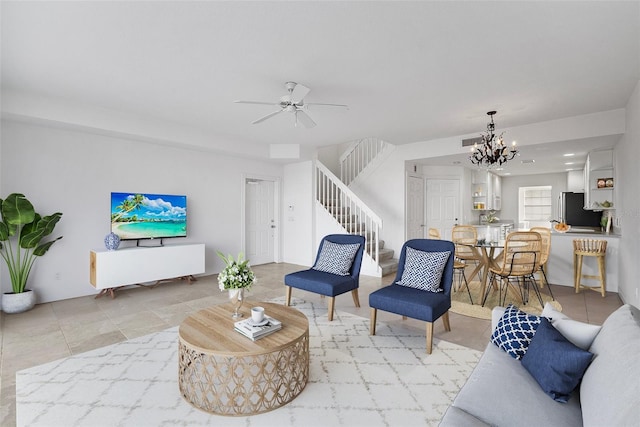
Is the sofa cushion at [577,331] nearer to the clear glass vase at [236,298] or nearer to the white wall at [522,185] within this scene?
the clear glass vase at [236,298]

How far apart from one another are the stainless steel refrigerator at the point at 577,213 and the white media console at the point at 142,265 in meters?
7.64

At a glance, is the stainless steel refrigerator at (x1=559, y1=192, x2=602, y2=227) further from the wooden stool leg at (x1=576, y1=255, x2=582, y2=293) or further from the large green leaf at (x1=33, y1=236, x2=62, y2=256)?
the large green leaf at (x1=33, y1=236, x2=62, y2=256)

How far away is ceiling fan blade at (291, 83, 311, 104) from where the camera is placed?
10.1 feet

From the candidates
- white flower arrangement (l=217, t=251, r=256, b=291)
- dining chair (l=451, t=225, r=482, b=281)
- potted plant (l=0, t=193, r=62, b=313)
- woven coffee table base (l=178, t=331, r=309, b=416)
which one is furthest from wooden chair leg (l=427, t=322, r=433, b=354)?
potted plant (l=0, t=193, r=62, b=313)

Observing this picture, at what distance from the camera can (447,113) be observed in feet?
14.5

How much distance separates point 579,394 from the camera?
1.49 meters

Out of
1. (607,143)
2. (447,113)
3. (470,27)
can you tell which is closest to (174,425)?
(470,27)

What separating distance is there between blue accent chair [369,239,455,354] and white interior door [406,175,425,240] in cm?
351

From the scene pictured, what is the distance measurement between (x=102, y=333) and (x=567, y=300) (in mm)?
5692

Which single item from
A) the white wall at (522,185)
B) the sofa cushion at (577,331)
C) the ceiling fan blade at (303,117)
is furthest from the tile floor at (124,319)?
the white wall at (522,185)

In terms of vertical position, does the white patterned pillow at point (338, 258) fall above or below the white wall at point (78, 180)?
below

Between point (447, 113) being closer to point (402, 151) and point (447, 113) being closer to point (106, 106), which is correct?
point (402, 151)

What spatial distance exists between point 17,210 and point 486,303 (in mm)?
5906

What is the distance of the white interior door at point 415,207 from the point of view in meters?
6.90
